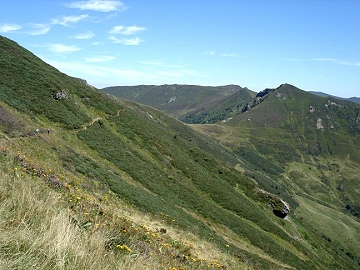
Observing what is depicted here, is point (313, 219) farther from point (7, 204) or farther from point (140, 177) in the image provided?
point (7, 204)

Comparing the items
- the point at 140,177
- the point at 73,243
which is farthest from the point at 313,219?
the point at 73,243

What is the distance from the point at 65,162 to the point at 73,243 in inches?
1007

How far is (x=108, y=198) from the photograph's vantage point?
909 inches

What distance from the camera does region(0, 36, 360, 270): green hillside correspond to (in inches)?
208

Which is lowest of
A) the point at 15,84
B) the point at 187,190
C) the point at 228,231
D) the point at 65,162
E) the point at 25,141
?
the point at 228,231

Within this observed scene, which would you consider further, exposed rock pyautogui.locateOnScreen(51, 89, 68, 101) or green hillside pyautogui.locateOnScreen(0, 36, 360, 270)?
exposed rock pyautogui.locateOnScreen(51, 89, 68, 101)

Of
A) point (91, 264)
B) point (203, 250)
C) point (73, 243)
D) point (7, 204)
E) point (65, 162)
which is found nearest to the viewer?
point (91, 264)

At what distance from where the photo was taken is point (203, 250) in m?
15.5

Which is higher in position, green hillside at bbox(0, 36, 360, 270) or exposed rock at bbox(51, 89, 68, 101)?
exposed rock at bbox(51, 89, 68, 101)

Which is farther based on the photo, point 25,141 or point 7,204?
point 25,141

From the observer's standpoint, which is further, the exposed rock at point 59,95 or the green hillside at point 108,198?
the exposed rock at point 59,95

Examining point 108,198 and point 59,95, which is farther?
point 59,95

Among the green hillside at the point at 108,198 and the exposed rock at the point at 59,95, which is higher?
the exposed rock at the point at 59,95

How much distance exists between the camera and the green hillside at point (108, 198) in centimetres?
529
